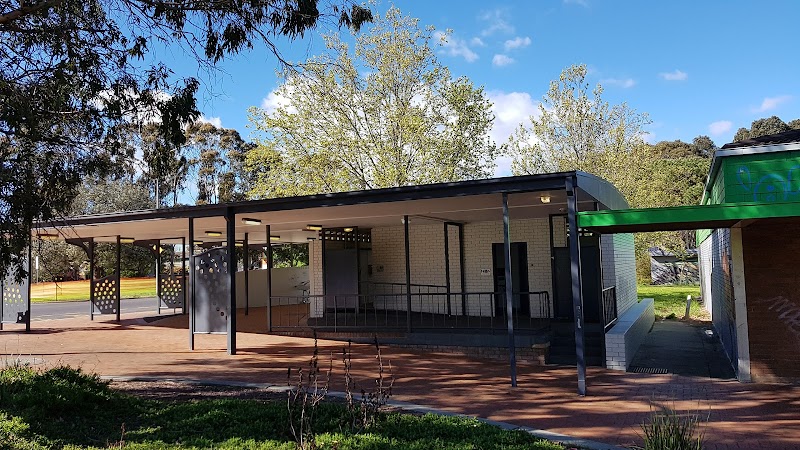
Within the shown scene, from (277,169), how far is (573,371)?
732 inches

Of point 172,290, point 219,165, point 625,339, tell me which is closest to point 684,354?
point 625,339

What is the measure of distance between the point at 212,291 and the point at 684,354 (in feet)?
34.1

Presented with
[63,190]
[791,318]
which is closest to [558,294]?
[791,318]

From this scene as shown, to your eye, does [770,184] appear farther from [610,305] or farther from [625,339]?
[610,305]

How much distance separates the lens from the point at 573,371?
1087 centimetres

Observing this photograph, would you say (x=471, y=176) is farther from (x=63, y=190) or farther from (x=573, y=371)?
(x=63, y=190)

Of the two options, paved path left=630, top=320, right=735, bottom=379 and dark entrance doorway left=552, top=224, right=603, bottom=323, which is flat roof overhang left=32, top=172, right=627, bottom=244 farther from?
Answer: paved path left=630, top=320, right=735, bottom=379

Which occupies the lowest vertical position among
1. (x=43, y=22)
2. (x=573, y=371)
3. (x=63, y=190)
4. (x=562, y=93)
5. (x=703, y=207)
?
→ (x=573, y=371)

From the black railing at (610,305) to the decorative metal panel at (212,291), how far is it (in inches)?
318

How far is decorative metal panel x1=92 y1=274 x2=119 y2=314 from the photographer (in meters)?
20.9

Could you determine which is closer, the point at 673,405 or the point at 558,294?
the point at 673,405

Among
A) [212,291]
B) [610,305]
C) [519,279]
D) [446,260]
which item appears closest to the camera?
[212,291]

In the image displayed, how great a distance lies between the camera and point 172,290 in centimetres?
2303

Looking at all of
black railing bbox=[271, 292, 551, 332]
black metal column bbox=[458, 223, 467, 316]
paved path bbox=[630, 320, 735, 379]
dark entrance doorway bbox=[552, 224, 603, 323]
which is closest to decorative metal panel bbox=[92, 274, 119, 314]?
black railing bbox=[271, 292, 551, 332]
